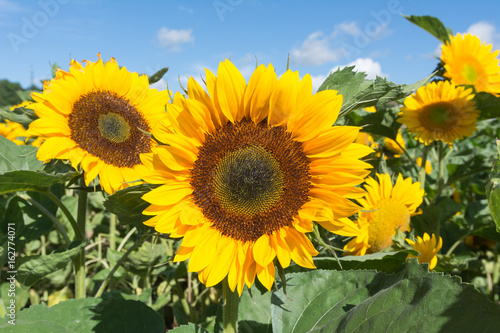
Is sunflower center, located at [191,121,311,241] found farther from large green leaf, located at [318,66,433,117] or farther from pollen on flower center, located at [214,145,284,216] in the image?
large green leaf, located at [318,66,433,117]

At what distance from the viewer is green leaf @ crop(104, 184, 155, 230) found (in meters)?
1.36

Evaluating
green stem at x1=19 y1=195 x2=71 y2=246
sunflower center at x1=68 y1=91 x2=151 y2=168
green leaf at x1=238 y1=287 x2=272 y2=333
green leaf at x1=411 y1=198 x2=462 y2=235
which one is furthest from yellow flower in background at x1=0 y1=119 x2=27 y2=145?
green leaf at x1=411 y1=198 x2=462 y2=235

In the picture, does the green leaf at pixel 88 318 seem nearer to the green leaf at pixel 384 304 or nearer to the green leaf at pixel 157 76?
the green leaf at pixel 384 304

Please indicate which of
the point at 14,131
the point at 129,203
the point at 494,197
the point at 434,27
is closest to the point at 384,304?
the point at 494,197

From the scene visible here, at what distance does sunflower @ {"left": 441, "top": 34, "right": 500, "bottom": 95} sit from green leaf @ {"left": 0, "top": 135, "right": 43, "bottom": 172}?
2.59 m

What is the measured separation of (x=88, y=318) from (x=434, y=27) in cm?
326

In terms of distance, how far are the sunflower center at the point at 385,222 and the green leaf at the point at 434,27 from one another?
1.91 m

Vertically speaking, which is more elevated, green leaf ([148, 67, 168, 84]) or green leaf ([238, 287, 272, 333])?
green leaf ([148, 67, 168, 84])

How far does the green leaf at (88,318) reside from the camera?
154cm

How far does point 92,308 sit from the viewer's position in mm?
1678

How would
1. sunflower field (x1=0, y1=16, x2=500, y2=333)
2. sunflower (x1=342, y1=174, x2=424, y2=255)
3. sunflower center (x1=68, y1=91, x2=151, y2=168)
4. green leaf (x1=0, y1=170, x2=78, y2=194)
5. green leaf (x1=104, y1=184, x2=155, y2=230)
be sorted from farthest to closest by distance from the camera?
sunflower (x1=342, y1=174, x2=424, y2=255), sunflower center (x1=68, y1=91, x2=151, y2=168), green leaf (x1=0, y1=170, x2=78, y2=194), green leaf (x1=104, y1=184, x2=155, y2=230), sunflower field (x1=0, y1=16, x2=500, y2=333)

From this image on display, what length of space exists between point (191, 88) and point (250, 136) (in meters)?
0.26

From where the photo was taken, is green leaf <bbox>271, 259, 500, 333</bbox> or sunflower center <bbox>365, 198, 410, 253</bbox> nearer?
green leaf <bbox>271, 259, 500, 333</bbox>

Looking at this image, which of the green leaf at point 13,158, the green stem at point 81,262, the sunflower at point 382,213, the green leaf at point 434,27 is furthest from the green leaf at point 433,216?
the green leaf at point 13,158
